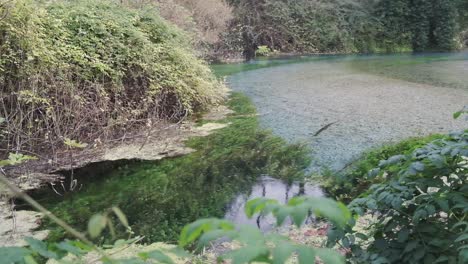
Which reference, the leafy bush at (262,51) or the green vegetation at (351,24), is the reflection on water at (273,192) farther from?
the green vegetation at (351,24)

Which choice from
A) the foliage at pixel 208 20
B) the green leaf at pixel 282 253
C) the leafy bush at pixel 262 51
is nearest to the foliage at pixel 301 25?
the leafy bush at pixel 262 51

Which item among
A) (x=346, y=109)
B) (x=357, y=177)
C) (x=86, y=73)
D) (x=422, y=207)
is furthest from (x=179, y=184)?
(x=346, y=109)

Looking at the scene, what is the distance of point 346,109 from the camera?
6.35 meters

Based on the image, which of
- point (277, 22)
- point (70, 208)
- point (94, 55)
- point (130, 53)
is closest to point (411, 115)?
point (130, 53)

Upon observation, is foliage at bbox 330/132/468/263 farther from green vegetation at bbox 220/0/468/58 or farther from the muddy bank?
green vegetation at bbox 220/0/468/58

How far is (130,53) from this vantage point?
5.20 metres

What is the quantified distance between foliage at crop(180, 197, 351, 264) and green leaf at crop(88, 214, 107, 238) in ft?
0.52

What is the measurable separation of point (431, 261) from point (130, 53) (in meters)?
4.43

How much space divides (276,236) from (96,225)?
0.26 meters

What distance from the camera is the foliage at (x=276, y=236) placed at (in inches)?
22.6

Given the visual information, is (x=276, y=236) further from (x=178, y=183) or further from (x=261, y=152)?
(x=261, y=152)

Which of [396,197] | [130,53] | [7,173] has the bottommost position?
[7,173]

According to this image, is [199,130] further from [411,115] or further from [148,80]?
[411,115]

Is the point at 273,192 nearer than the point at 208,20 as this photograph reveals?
Yes
